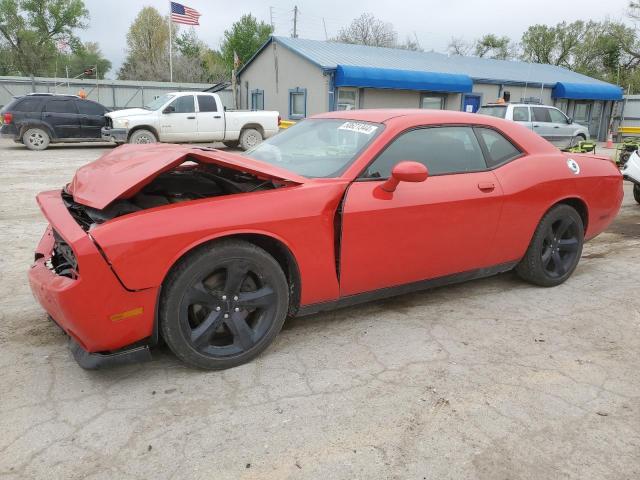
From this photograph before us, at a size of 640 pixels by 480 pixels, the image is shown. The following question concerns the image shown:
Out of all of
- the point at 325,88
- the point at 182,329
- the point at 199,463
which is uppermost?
the point at 325,88

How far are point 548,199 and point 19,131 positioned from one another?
14807 mm

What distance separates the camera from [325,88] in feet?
63.5

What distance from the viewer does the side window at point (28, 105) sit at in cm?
1425

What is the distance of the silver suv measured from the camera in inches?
609

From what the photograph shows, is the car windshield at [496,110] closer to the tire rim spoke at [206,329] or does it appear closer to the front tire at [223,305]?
the front tire at [223,305]

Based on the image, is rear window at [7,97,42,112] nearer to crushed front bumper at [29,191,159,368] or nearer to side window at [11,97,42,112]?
side window at [11,97,42,112]

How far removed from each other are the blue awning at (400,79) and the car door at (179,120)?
6.26 meters

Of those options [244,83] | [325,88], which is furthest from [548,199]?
[244,83]

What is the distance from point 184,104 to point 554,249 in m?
12.8

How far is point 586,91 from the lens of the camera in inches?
986

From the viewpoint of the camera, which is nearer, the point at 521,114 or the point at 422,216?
the point at 422,216

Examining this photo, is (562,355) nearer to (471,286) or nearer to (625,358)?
(625,358)

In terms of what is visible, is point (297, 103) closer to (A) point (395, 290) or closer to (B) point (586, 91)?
(B) point (586, 91)

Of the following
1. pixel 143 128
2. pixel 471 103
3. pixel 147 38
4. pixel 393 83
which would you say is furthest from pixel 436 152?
pixel 147 38
